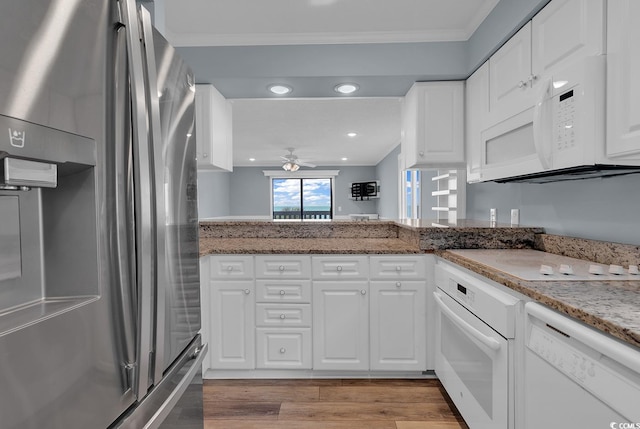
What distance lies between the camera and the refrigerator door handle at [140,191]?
2.27 ft

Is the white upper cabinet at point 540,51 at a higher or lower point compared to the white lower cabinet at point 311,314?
higher

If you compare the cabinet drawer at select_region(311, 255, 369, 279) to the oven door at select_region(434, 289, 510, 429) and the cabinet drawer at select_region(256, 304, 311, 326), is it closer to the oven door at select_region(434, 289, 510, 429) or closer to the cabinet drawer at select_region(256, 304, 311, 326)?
the cabinet drawer at select_region(256, 304, 311, 326)

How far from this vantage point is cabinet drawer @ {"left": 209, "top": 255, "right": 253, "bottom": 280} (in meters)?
2.13

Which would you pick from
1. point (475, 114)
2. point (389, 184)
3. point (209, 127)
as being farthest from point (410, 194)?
point (209, 127)

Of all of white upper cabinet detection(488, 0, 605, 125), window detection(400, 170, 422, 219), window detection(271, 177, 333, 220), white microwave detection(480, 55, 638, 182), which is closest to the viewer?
white microwave detection(480, 55, 638, 182)

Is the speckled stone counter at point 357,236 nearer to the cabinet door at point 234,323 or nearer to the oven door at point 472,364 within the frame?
the cabinet door at point 234,323

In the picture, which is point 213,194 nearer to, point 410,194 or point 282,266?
point 410,194

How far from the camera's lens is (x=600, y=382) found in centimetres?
78

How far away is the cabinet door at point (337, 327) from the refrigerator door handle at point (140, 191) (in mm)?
1464

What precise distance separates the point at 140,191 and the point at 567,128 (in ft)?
4.96

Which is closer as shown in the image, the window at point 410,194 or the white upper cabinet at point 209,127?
the white upper cabinet at point 209,127

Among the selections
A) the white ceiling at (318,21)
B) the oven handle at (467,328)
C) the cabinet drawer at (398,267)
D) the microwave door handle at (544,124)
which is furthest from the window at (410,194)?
the microwave door handle at (544,124)

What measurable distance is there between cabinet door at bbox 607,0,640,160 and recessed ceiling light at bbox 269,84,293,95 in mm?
1904

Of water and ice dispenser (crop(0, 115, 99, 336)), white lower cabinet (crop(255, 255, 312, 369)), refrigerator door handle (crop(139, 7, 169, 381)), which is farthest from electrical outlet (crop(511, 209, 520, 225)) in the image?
water and ice dispenser (crop(0, 115, 99, 336))
